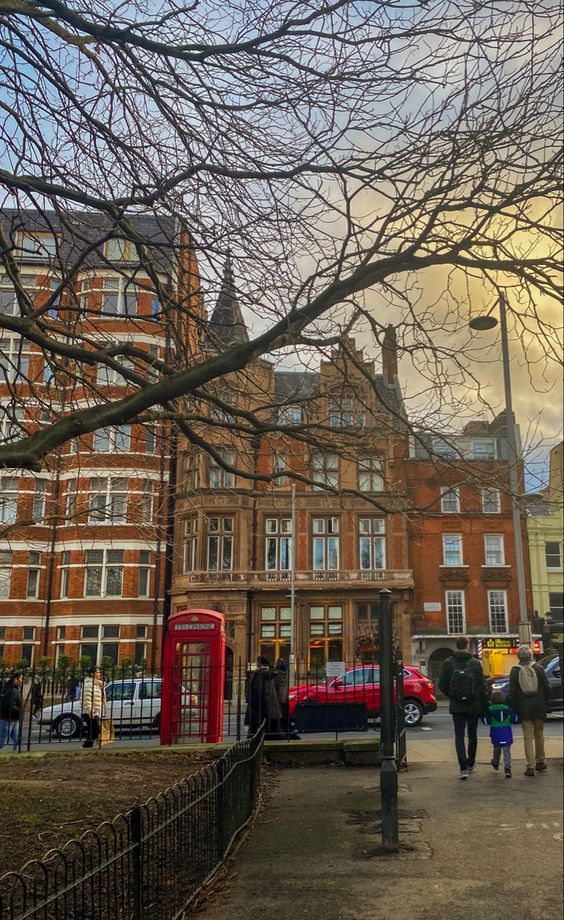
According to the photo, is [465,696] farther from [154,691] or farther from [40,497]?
[154,691]

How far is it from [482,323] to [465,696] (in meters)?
5.04

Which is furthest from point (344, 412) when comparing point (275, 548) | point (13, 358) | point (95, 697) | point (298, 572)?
point (275, 548)

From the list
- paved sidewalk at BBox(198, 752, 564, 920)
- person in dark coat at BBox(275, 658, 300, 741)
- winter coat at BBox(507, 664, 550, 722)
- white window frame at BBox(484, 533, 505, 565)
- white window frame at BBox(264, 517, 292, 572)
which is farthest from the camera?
white window frame at BBox(484, 533, 505, 565)

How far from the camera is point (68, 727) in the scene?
20.2m

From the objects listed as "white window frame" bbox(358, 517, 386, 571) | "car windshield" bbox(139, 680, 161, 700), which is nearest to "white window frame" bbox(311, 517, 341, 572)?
"white window frame" bbox(358, 517, 386, 571)

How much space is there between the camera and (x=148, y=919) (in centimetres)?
452

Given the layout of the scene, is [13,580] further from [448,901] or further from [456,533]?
[448,901]

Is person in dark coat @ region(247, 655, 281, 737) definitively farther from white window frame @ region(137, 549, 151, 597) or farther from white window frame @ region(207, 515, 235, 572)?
white window frame @ region(207, 515, 235, 572)

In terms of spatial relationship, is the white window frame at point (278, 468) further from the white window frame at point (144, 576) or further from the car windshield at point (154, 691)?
the white window frame at point (144, 576)

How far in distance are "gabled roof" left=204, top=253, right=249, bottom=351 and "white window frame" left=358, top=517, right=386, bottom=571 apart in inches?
1265

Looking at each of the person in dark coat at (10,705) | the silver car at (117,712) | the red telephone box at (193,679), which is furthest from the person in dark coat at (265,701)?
the silver car at (117,712)

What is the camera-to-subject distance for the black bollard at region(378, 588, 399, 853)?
653cm

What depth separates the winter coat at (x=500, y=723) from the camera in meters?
9.85

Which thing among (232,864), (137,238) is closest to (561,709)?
(232,864)
